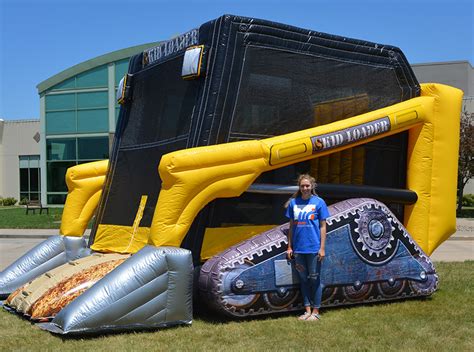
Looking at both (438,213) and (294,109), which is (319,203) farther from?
(438,213)

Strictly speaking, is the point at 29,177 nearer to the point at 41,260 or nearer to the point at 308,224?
the point at 41,260

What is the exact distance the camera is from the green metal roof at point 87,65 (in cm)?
2663

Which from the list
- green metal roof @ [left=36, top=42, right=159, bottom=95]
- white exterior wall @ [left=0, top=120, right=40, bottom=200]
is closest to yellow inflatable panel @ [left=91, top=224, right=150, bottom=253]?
green metal roof @ [left=36, top=42, right=159, bottom=95]

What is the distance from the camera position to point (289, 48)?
21.6 feet

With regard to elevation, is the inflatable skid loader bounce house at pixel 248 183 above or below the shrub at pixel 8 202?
above

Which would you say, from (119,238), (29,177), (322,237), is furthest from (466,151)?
(29,177)

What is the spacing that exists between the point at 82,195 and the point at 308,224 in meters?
3.80

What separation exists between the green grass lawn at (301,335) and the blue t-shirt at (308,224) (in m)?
0.73

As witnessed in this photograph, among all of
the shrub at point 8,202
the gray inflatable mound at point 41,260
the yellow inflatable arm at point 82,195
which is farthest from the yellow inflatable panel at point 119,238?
the shrub at point 8,202

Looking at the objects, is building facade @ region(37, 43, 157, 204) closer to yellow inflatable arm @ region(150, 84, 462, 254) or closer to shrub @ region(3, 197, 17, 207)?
shrub @ region(3, 197, 17, 207)

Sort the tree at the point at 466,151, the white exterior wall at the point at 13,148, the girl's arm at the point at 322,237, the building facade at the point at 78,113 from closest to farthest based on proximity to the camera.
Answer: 1. the girl's arm at the point at 322,237
2. the tree at the point at 466,151
3. the building facade at the point at 78,113
4. the white exterior wall at the point at 13,148

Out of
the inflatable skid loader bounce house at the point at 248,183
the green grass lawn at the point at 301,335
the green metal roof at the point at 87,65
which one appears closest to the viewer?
the green grass lawn at the point at 301,335

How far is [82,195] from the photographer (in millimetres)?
8289

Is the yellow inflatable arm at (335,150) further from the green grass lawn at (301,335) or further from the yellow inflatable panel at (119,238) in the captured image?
the yellow inflatable panel at (119,238)
